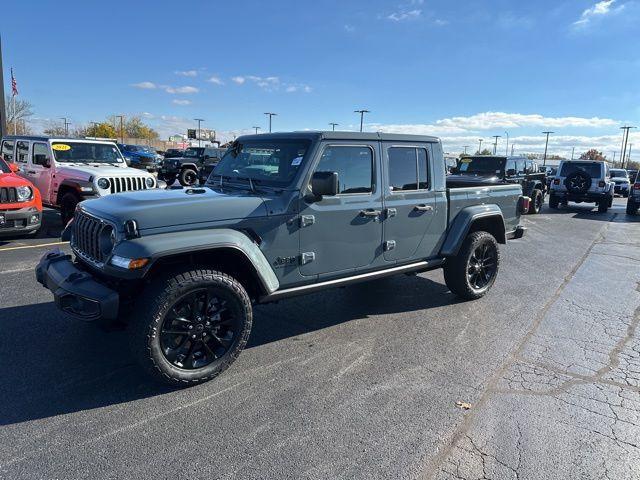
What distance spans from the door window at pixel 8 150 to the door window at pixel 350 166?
9.26m

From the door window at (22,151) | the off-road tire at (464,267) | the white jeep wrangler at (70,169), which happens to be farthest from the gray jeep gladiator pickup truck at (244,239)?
the door window at (22,151)

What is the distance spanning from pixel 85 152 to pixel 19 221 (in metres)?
2.91

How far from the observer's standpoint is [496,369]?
3809 mm

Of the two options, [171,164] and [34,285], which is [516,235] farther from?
[171,164]

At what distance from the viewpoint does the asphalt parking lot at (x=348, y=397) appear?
2.61m

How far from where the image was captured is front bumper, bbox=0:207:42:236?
7.25 m

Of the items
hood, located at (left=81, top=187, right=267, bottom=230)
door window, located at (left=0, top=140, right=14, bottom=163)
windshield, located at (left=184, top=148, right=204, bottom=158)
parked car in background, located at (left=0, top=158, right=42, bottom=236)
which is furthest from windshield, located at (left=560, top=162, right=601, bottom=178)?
windshield, located at (left=184, top=148, right=204, bottom=158)

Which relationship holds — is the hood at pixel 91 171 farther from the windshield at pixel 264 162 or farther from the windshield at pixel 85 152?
the windshield at pixel 264 162

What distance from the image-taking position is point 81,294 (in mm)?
3158

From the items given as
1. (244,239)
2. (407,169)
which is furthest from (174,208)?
(407,169)

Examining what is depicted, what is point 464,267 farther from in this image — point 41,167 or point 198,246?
point 41,167

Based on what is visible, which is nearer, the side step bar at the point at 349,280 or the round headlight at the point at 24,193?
the side step bar at the point at 349,280

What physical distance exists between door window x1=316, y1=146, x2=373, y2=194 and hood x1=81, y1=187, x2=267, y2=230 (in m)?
0.74

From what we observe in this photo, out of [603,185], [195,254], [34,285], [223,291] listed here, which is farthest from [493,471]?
[603,185]
